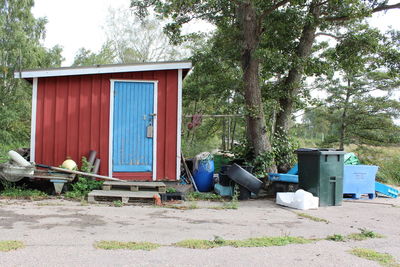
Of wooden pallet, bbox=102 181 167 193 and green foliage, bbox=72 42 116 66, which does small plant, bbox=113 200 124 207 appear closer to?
wooden pallet, bbox=102 181 167 193

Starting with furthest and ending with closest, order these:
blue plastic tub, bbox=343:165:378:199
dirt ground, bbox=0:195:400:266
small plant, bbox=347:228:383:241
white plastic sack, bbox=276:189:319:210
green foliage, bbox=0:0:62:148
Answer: green foliage, bbox=0:0:62:148
blue plastic tub, bbox=343:165:378:199
white plastic sack, bbox=276:189:319:210
small plant, bbox=347:228:383:241
dirt ground, bbox=0:195:400:266

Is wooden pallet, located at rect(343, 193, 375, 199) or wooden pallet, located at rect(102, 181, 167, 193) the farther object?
wooden pallet, located at rect(343, 193, 375, 199)

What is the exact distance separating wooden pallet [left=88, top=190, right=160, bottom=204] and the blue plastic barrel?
5.94 ft

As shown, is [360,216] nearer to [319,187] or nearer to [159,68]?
[319,187]

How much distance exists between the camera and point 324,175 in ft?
21.8

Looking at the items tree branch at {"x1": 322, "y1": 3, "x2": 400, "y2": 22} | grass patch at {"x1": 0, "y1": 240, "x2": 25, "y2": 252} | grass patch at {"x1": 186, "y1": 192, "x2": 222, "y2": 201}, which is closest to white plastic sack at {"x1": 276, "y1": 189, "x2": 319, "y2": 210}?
grass patch at {"x1": 186, "y1": 192, "x2": 222, "y2": 201}

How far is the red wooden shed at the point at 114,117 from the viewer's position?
7.41m

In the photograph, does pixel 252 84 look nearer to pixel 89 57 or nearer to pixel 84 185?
pixel 84 185

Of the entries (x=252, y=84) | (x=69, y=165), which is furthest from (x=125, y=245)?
(x=252, y=84)

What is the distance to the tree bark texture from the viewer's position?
8.42 m

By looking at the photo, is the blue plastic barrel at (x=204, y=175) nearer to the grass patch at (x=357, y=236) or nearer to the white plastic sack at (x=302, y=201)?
the white plastic sack at (x=302, y=201)

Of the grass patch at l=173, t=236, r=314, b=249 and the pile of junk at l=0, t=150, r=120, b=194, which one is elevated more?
the pile of junk at l=0, t=150, r=120, b=194

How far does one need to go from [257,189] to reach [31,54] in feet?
51.0

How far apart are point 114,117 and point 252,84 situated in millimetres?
3458
